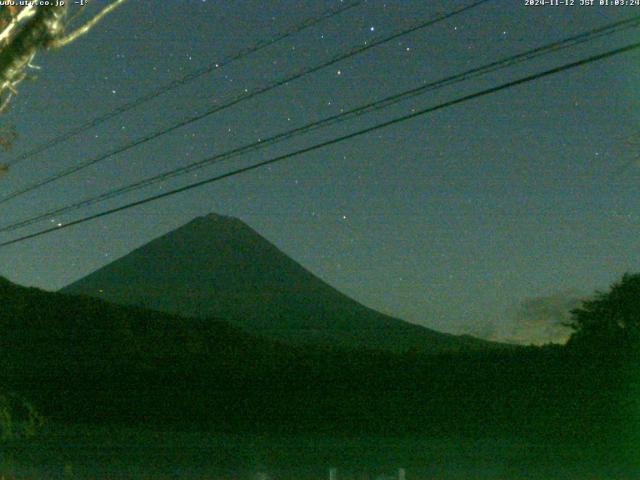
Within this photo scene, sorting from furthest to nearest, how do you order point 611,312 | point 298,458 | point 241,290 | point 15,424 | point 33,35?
point 241,290, point 611,312, point 298,458, point 15,424, point 33,35

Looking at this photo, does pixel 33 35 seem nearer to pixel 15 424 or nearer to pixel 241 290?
pixel 15 424

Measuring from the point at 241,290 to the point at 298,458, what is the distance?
231 ft

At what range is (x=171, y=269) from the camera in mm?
103000

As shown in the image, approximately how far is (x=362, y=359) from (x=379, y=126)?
16860mm

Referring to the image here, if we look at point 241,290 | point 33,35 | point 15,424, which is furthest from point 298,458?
point 241,290

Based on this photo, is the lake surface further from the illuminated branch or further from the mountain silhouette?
the mountain silhouette

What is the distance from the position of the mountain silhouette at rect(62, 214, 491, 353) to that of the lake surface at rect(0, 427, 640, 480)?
27.1 m

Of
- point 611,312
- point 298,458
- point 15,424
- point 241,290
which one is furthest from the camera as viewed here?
point 241,290

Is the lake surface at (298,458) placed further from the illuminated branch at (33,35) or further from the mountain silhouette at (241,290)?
the mountain silhouette at (241,290)

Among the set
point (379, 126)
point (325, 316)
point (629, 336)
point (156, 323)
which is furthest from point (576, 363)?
point (325, 316)

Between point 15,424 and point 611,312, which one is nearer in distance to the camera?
point 15,424

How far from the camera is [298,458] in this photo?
832 inches

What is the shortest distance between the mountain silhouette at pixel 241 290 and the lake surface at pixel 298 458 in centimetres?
2709

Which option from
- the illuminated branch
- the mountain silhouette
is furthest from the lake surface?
the mountain silhouette
